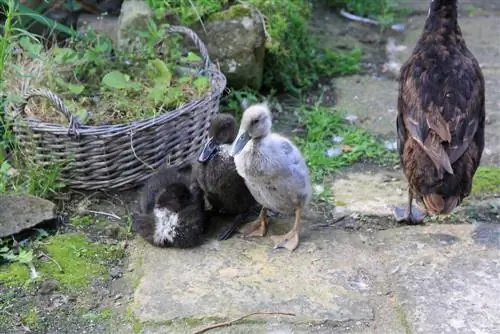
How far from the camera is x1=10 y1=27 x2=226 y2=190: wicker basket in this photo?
4625mm

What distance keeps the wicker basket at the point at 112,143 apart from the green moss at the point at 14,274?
0.75 metres

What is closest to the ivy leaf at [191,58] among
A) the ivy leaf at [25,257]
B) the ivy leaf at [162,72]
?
the ivy leaf at [162,72]

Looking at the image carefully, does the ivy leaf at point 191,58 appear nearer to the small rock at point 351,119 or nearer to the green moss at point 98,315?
the small rock at point 351,119

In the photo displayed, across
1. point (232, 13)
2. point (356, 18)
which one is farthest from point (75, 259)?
point (356, 18)

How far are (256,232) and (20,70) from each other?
5.78 feet

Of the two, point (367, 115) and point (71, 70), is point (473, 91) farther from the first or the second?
point (71, 70)

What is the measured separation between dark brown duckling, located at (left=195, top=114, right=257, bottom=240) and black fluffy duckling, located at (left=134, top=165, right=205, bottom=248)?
10cm

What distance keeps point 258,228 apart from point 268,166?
544 mm

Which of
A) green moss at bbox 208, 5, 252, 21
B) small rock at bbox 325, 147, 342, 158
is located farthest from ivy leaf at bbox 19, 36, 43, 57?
small rock at bbox 325, 147, 342, 158

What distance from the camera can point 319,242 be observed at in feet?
14.7

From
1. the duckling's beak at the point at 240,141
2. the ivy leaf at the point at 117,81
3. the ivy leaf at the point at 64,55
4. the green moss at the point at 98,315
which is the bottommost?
the green moss at the point at 98,315

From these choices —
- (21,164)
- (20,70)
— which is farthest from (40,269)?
(20,70)

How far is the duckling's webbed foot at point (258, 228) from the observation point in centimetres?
455

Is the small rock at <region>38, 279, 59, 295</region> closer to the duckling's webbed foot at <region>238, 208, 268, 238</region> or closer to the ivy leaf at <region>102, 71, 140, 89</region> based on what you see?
the duckling's webbed foot at <region>238, 208, 268, 238</region>
